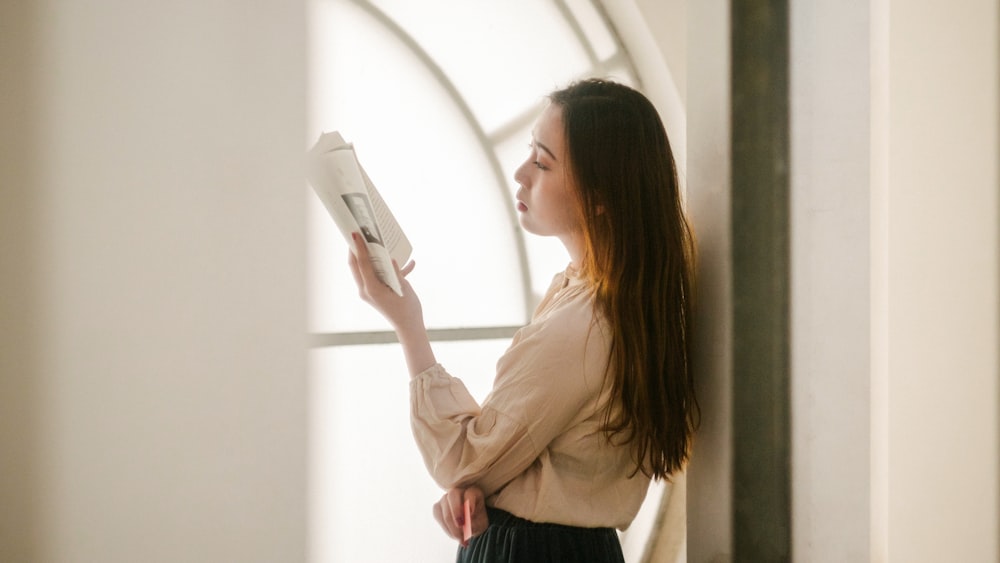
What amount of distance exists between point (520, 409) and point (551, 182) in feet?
1.36

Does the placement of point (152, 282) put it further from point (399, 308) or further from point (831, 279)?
point (831, 279)

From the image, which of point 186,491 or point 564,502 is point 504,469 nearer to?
point 564,502

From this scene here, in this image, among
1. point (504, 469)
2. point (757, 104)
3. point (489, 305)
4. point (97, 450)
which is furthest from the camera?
point (489, 305)

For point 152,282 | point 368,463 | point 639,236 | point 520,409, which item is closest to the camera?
point 520,409

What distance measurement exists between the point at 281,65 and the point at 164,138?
30 cm

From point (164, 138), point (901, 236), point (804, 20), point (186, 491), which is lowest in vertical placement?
point (186, 491)

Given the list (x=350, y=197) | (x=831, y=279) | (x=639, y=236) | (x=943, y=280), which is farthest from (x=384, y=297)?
(x=943, y=280)

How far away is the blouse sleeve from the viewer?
118 centimetres

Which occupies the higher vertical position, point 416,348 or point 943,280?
point 943,280

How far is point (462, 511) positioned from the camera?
1225mm

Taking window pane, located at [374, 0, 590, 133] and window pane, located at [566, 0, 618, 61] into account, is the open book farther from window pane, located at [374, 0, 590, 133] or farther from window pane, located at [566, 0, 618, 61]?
window pane, located at [566, 0, 618, 61]

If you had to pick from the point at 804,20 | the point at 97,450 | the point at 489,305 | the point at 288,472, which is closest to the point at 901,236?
the point at 804,20

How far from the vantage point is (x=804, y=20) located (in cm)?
127

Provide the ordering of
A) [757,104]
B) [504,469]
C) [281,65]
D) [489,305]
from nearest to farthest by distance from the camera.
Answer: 1. [504,469]
2. [757,104]
3. [281,65]
4. [489,305]
